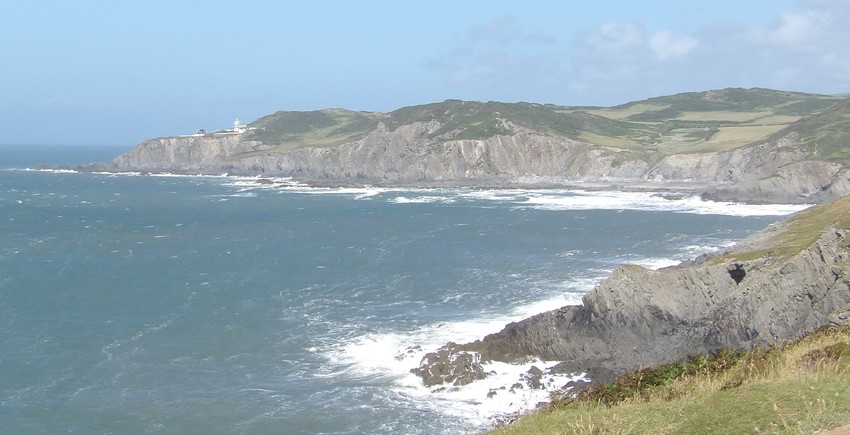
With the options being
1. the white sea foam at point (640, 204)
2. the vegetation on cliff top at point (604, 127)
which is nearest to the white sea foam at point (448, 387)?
the white sea foam at point (640, 204)

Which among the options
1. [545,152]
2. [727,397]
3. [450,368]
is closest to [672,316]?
[450,368]

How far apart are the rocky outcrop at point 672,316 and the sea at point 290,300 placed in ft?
5.51

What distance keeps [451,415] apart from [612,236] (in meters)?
47.6

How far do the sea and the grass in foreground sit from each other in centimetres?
577

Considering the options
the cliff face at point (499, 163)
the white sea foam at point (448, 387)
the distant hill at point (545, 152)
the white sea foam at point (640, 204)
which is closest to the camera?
the white sea foam at point (448, 387)

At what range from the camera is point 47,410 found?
32.1m

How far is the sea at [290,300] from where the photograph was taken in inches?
1268

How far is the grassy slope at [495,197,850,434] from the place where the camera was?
11203 millimetres

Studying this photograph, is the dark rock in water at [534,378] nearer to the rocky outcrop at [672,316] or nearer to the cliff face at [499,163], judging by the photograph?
the rocky outcrop at [672,316]

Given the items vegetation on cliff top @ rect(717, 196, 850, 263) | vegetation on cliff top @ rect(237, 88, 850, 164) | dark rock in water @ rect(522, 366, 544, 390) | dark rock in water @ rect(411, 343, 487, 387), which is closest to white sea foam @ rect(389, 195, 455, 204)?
vegetation on cliff top @ rect(237, 88, 850, 164)

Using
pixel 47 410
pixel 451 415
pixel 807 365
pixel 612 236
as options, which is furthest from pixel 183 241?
pixel 807 365

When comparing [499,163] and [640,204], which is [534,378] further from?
[499,163]

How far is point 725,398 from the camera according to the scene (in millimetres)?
12492

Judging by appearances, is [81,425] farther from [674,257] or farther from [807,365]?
[674,257]
